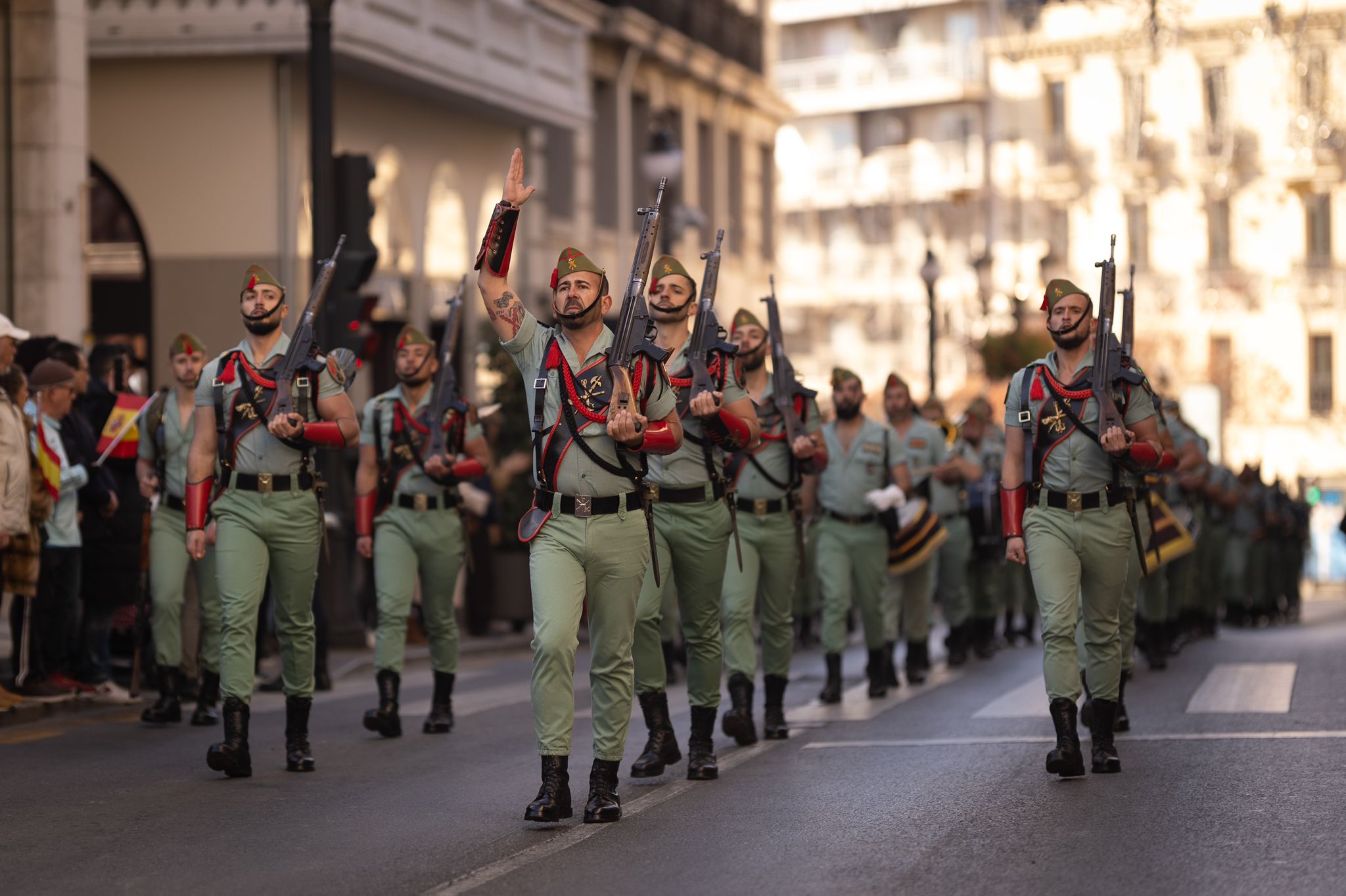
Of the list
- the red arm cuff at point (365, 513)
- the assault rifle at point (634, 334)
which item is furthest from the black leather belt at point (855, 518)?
→ the assault rifle at point (634, 334)

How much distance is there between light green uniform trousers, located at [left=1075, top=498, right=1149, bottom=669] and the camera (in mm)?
10617

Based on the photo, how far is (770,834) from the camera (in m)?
8.41

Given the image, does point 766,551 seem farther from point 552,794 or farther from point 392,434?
point 552,794

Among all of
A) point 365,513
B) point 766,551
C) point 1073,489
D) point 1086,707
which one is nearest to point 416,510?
point 365,513

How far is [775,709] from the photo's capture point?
11938 mm

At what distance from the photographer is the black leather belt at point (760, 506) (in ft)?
39.5

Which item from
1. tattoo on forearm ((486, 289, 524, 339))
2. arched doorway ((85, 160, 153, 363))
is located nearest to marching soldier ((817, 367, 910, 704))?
tattoo on forearm ((486, 289, 524, 339))

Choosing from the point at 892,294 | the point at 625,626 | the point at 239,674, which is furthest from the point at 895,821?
the point at 892,294

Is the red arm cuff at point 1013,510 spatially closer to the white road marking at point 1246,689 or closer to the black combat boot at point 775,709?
the black combat boot at point 775,709

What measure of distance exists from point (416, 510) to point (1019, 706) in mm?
3777

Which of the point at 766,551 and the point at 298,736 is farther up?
the point at 766,551

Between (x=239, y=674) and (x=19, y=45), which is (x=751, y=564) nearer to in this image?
(x=239, y=674)

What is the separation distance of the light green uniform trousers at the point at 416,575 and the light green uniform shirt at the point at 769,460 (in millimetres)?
1595

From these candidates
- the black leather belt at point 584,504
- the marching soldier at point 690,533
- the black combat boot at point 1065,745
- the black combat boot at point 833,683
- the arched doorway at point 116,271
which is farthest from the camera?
the arched doorway at point 116,271
